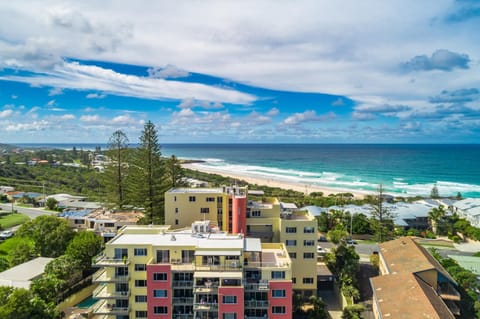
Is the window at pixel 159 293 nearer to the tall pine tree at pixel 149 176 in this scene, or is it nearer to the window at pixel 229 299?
the window at pixel 229 299

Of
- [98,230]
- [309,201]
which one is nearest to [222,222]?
[98,230]

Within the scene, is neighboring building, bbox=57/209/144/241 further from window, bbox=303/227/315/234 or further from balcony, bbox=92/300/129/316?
window, bbox=303/227/315/234

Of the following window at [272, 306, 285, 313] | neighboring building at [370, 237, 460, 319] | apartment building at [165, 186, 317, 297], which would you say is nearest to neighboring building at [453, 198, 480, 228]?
neighboring building at [370, 237, 460, 319]

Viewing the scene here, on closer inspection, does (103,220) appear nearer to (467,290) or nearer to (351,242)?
(351,242)

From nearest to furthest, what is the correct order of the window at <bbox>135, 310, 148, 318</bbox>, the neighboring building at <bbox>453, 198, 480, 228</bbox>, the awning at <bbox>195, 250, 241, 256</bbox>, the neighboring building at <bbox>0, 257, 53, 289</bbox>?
the awning at <bbox>195, 250, 241, 256</bbox>, the window at <bbox>135, 310, 148, 318</bbox>, the neighboring building at <bbox>0, 257, 53, 289</bbox>, the neighboring building at <bbox>453, 198, 480, 228</bbox>

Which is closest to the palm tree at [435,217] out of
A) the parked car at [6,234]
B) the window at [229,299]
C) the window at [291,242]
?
the window at [291,242]

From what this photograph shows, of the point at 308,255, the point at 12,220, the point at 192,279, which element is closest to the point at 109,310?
the point at 192,279
